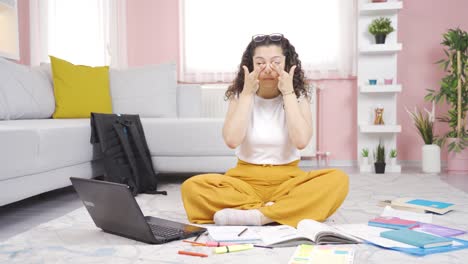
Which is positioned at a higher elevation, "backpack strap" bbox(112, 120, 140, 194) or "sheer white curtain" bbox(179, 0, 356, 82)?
"sheer white curtain" bbox(179, 0, 356, 82)

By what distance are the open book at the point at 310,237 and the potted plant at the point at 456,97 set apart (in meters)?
2.51

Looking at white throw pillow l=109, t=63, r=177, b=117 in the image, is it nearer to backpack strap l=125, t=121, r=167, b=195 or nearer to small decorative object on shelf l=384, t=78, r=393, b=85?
backpack strap l=125, t=121, r=167, b=195

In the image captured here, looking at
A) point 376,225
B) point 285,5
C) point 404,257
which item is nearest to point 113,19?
point 285,5

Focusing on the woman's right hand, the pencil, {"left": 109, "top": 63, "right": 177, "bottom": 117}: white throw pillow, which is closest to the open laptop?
the pencil

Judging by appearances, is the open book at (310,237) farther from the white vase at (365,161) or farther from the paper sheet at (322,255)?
the white vase at (365,161)

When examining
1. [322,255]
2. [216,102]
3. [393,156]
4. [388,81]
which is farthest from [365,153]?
[322,255]

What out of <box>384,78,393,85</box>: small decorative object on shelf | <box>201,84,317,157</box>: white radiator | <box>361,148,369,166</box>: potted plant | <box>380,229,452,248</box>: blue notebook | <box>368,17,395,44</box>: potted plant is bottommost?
<box>361,148,369,166</box>: potted plant

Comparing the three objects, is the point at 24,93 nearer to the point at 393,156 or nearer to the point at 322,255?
the point at 322,255

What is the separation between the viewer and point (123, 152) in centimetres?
289

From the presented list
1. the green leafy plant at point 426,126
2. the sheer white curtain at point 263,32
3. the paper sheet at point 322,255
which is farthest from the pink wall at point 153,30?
the paper sheet at point 322,255

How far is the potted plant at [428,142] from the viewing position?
3.72 metres

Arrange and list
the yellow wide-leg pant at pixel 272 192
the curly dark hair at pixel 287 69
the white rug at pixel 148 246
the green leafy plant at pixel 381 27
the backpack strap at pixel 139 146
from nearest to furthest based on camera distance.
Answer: the white rug at pixel 148 246, the yellow wide-leg pant at pixel 272 192, the curly dark hair at pixel 287 69, the backpack strap at pixel 139 146, the green leafy plant at pixel 381 27

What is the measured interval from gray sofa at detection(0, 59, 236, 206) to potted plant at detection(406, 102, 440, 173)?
161 cm

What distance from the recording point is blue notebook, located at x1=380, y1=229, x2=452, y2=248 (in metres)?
1.51
